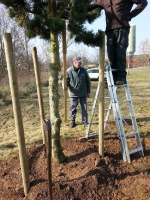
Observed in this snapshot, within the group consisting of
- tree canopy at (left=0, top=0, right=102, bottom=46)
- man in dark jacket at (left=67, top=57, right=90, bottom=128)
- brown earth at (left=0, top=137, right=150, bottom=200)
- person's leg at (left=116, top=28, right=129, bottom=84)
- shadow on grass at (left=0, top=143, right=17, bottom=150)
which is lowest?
Result: shadow on grass at (left=0, top=143, right=17, bottom=150)

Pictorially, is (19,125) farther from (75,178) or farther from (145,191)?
(145,191)

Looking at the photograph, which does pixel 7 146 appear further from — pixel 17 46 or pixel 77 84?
pixel 17 46

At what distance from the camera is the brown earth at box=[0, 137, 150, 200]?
8.75 feet

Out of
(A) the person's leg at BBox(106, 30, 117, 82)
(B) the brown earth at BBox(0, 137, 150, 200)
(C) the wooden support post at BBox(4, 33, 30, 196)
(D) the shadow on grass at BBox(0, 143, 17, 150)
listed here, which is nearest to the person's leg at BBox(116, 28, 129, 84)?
(A) the person's leg at BBox(106, 30, 117, 82)

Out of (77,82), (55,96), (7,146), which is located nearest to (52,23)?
(55,96)

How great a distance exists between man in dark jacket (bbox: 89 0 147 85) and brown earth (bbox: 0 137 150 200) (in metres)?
1.45

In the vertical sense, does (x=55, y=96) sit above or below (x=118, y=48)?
below

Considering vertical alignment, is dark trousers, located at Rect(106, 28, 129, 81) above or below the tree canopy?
below

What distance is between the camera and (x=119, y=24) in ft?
11.4

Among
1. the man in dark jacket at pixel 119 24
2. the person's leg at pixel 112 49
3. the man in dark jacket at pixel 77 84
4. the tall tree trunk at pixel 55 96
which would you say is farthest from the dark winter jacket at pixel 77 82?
the tall tree trunk at pixel 55 96

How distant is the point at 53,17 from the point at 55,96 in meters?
1.18

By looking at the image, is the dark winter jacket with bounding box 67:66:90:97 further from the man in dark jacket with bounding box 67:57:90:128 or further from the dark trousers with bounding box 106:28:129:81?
the dark trousers with bounding box 106:28:129:81

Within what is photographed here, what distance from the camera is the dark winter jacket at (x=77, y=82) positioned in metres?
5.15

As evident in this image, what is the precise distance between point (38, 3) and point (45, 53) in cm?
1270
